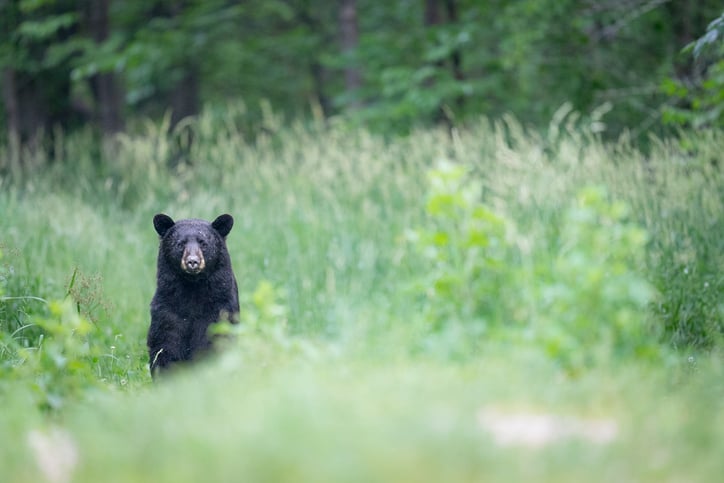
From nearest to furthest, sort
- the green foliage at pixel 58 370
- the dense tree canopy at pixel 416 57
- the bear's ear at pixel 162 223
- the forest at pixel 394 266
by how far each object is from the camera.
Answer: the forest at pixel 394 266 → the green foliage at pixel 58 370 → the bear's ear at pixel 162 223 → the dense tree canopy at pixel 416 57

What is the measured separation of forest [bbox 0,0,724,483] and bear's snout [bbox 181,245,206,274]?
16.2 inches

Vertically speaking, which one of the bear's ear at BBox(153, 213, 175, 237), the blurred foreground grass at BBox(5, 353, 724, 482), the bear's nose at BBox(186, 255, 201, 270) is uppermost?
the bear's ear at BBox(153, 213, 175, 237)

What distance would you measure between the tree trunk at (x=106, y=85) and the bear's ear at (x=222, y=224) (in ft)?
33.0

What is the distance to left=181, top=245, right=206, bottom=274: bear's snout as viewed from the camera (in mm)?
5520

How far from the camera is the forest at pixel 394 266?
3451 millimetres

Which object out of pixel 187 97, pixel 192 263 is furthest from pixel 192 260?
pixel 187 97

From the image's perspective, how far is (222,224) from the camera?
6.12 meters

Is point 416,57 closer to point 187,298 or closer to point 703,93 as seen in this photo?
point 703,93

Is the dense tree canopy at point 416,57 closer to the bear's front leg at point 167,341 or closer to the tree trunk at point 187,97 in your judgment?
the tree trunk at point 187,97

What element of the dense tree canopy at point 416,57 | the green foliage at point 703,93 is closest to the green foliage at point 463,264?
the green foliage at point 703,93

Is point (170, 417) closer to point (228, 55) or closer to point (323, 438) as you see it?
point (323, 438)

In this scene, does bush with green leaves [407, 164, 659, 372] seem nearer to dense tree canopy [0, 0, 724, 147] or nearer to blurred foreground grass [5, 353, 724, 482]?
blurred foreground grass [5, 353, 724, 482]

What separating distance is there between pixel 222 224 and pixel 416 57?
10.9 m

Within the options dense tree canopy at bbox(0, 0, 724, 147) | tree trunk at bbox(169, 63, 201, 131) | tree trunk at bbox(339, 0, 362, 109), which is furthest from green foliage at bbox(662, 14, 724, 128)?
tree trunk at bbox(169, 63, 201, 131)
